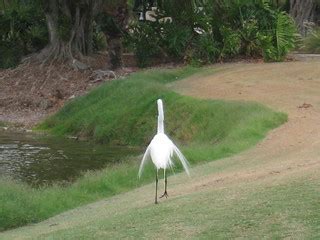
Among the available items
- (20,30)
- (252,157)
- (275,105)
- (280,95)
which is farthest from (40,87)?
(252,157)

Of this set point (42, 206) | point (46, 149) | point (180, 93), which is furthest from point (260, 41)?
point (42, 206)

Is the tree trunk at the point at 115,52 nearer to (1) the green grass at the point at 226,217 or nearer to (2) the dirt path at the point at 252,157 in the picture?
(2) the dirt path at the point at 252,157

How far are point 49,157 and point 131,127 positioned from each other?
3585 mm

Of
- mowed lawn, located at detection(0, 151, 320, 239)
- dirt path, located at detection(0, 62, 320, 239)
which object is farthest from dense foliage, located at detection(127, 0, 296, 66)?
mowed lawn, located at detection(0, 151, 320, 239)

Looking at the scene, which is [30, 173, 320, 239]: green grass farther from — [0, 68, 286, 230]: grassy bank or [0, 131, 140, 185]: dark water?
[0, 131, 140, 185]: dark water

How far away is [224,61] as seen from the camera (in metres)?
27.8

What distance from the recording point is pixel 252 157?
13.8 metres

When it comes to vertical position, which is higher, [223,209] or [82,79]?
[223,209]

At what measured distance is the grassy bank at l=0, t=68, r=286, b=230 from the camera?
39.5 feet

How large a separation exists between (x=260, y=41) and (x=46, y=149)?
10.6 meters

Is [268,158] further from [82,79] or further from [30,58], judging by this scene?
[30,58]

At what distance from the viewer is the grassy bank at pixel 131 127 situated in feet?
39.5

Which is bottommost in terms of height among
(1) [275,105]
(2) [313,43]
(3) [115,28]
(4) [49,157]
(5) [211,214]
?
(4) [49,157]

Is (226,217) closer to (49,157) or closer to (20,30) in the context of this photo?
(49,157)
